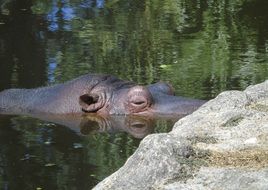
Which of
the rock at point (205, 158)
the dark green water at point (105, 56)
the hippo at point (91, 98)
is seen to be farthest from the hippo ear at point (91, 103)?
the rock at point (205, 158)

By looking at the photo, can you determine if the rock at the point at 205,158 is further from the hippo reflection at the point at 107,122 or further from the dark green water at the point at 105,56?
the hippo reflection at the point at 107,122

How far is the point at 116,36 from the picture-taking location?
34.1ft

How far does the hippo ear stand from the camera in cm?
752

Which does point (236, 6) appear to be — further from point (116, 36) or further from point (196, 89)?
point (196, 89)

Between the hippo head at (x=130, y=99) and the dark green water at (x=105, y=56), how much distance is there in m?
0.32

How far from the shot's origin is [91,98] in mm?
7555

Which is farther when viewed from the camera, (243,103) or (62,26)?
(62,26)

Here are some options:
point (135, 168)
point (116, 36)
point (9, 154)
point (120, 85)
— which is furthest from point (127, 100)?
point (135, 168)

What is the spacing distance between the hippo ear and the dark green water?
1.98ft

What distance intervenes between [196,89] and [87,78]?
1087mm

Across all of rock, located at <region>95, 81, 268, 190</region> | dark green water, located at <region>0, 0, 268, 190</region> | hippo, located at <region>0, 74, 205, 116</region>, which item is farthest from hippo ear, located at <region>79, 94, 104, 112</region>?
rock, located at <region>95, 81, 268, 190</region>

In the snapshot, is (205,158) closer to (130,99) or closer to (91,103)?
(130,99)

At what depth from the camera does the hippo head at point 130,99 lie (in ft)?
23.8

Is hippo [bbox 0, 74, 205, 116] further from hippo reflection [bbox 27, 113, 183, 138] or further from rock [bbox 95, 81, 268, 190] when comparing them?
rock [bbox 95, 81, 268, 190]
